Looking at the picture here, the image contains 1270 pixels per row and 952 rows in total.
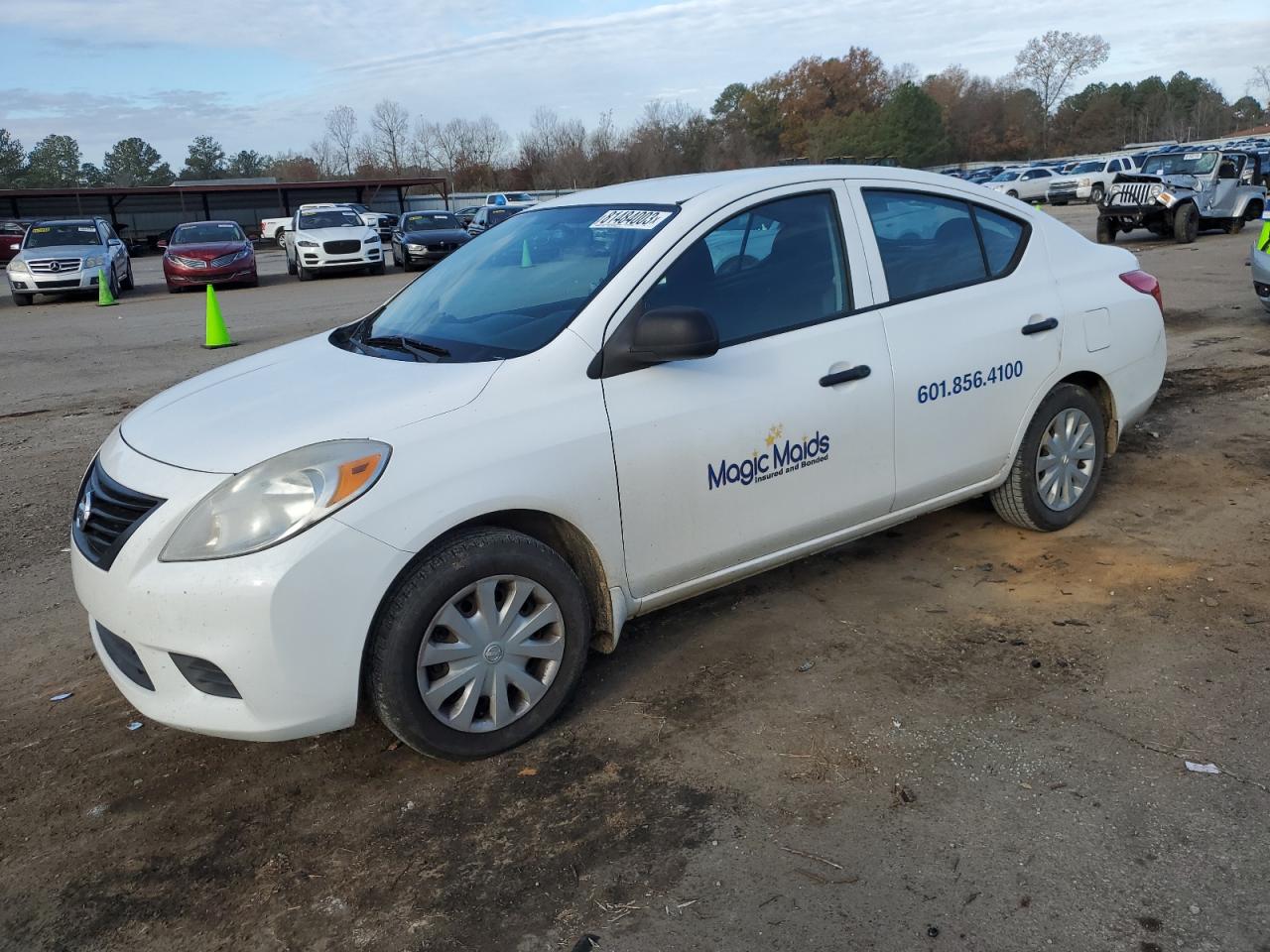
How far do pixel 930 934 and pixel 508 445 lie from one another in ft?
5.82

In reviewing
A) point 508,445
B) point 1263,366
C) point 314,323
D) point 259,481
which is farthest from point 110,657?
point 314,323

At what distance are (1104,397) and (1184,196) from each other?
59.1ft

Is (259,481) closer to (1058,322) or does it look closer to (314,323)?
(1058,322)

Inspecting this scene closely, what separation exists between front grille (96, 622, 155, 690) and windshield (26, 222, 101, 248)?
2102cm

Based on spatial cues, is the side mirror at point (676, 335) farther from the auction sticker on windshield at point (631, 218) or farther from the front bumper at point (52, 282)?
the front bumper at point (52, 282)

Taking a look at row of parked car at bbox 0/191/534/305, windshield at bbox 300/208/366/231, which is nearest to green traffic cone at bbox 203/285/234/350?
row of parked car at bbox 0/191/534/305

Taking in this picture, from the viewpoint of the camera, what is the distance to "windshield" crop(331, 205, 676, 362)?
12.0ft

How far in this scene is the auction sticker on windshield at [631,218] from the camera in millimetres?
3814

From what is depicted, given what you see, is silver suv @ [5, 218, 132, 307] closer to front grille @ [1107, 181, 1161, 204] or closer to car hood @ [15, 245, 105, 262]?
car hood @ [15, 245, 105, 262]

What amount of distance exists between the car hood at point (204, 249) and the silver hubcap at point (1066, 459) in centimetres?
2101

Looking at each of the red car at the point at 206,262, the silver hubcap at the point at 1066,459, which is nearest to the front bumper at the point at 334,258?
the red car at the point at 206,262

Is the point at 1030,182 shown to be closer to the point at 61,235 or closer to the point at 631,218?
the point at 61,235

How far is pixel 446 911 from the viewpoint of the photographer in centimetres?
269

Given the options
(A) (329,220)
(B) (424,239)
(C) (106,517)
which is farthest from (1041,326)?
(B) (424,239)
